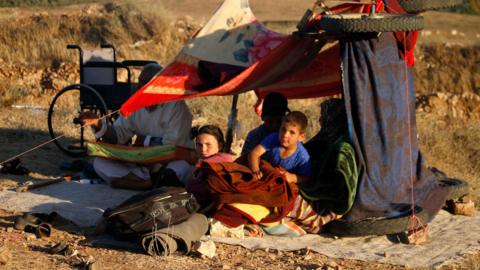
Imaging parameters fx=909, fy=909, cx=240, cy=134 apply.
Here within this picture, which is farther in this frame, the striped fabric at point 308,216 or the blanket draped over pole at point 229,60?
the blanket draped over pole at point 229,60

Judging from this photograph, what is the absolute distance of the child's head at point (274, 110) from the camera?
7461 millimetres

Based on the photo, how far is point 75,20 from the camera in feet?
66.5

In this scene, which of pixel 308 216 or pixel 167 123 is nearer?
pixel 308 216

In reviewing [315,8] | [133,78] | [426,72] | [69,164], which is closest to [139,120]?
[69,164]

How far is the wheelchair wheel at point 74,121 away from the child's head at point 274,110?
194 centimetres

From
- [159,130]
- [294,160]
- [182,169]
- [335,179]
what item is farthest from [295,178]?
[159,130]

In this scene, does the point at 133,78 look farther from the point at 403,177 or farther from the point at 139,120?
the point at 403,177

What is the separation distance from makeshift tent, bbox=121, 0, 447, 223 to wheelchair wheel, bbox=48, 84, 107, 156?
173 centimetres

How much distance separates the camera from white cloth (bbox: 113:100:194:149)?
7.97 metres

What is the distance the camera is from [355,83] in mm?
6676

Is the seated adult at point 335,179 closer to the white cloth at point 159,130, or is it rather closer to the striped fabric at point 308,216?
the striped fabric at point 308,216

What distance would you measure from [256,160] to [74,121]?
2514mm

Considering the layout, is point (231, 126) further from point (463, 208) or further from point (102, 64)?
point (102, 64)

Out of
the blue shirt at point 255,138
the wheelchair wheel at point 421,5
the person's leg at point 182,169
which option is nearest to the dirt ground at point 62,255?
the person's leg at point 182,169
